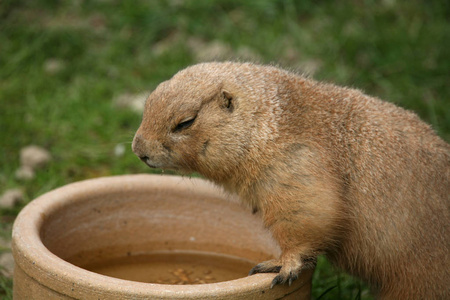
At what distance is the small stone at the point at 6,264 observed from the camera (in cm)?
442

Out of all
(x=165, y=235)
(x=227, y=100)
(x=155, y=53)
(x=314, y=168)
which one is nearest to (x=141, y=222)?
(x=165, y=235)

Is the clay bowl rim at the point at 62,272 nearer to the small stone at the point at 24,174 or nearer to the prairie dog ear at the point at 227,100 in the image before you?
the prairie dog ear at the point at 227,100

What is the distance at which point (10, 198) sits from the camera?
5121mm

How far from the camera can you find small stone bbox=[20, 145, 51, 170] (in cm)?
565

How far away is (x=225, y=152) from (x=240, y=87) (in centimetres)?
41

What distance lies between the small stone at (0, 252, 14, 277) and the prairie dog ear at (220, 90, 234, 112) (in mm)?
2066

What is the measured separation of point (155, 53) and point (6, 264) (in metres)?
3.77

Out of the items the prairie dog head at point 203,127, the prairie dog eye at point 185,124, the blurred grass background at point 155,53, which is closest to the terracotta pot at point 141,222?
the prairie dog head at point 203,127

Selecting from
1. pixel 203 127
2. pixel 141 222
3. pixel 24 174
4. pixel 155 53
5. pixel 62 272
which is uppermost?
pixel 203 127

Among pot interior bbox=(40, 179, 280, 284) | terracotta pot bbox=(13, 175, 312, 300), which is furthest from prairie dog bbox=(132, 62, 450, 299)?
pot interior bbox=(40, 179, 280, 284)

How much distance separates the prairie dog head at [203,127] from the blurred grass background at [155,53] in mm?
2379

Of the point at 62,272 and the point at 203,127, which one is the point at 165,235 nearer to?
the point at 203,127

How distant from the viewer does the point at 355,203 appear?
3.50 meters

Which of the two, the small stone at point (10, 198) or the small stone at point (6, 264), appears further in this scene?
the small stone at point (10, 198)
